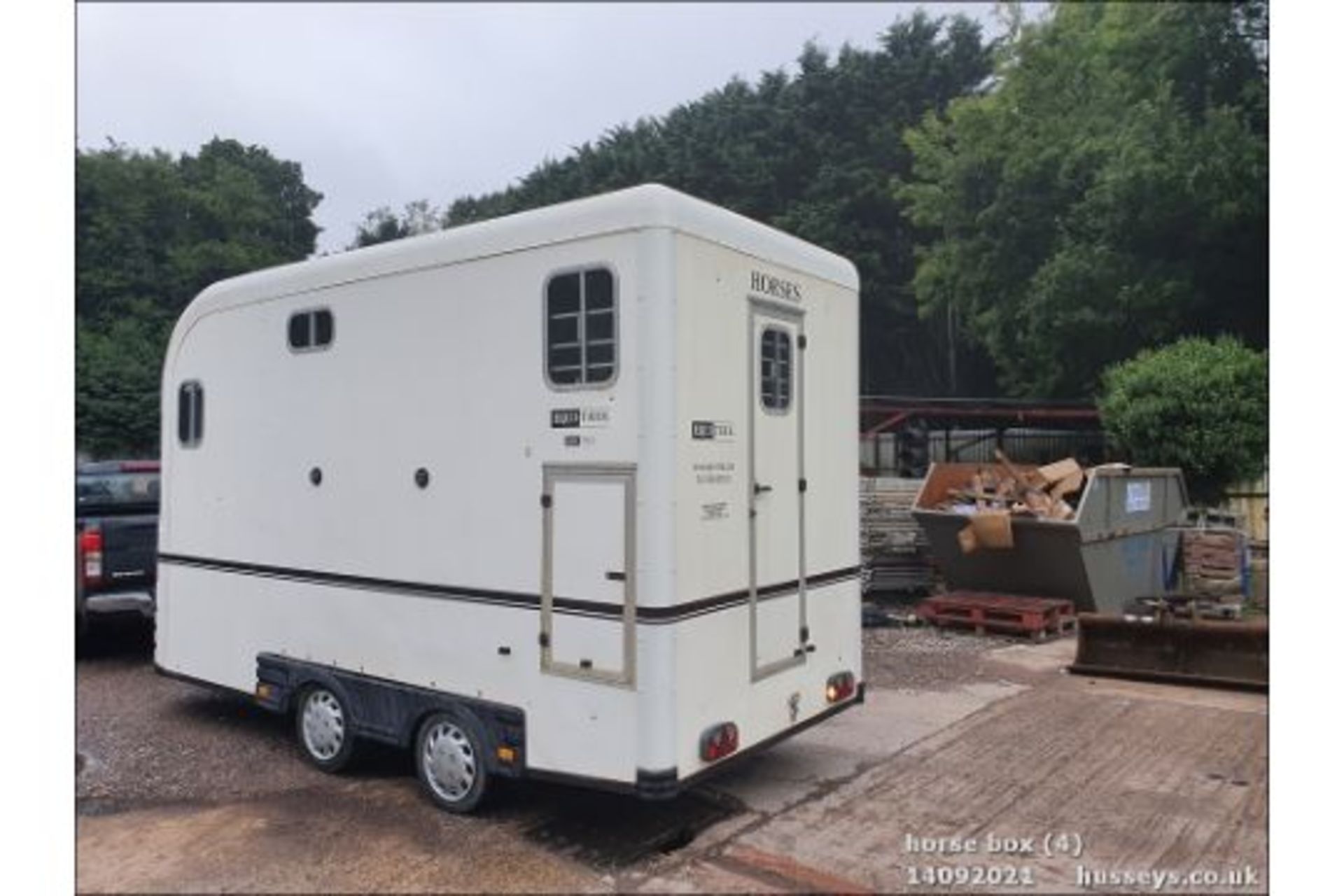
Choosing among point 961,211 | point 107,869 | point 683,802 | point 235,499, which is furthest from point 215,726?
point 961,211

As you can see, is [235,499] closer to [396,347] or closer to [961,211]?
[396,347]

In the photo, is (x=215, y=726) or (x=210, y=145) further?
(x=210, y=145)

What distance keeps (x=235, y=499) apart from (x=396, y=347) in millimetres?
1861

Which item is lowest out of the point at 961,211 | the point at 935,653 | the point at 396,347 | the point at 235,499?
the point at 935,653

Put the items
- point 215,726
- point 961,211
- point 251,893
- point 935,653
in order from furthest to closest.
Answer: point 961,211 < point 935,653 < point 215,726 < point 251,893

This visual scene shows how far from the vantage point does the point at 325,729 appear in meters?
5.80

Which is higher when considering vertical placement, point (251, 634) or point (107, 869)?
point (251, 634)

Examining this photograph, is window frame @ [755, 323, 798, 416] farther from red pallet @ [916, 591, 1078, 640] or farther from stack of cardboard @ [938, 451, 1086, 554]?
red pallet @ [916, 591, 1078, 640]

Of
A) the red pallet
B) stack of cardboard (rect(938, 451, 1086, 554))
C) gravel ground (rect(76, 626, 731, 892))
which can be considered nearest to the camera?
gravel ground (rect(76, 626, 731, 892))

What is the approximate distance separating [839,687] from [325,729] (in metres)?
3.08

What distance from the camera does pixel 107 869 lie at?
4488 mm

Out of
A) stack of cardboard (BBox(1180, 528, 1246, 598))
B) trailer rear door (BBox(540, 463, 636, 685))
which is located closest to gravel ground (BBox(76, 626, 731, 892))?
trailer rear door (BBox(540, 463, 636, 685))

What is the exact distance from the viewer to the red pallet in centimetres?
1020

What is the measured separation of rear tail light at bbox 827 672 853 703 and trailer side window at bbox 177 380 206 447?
14.8ft
